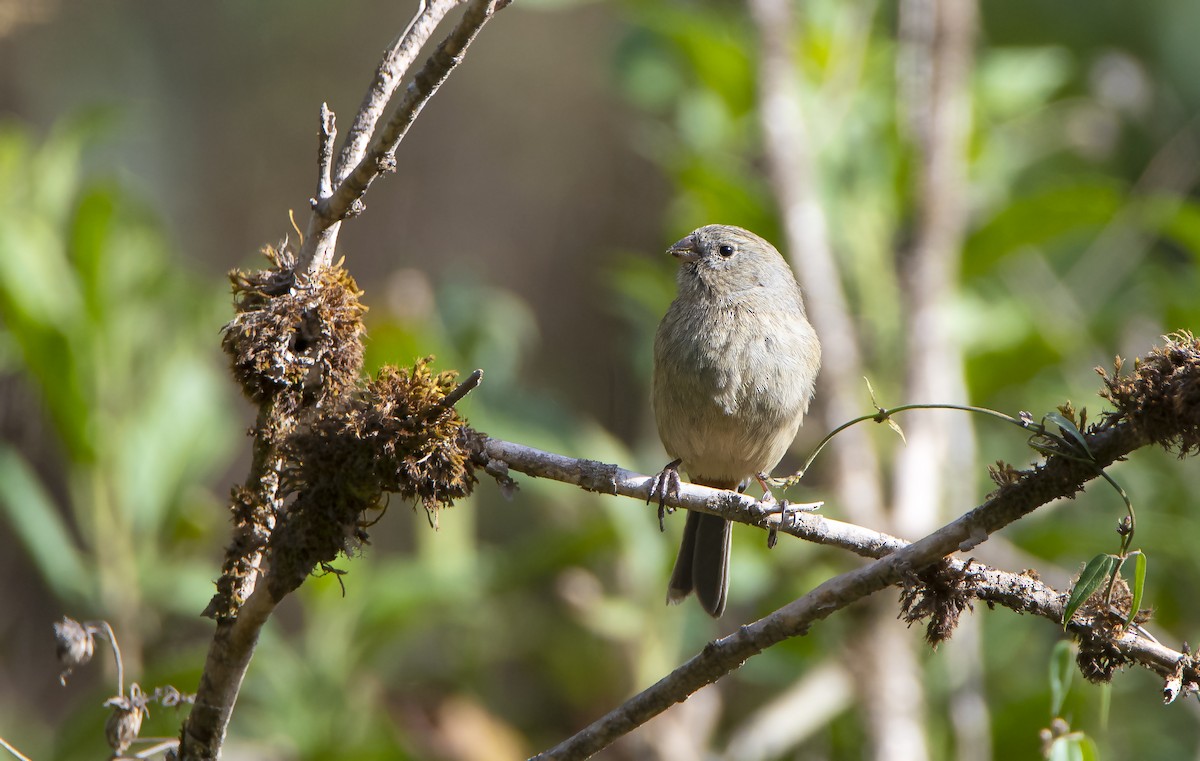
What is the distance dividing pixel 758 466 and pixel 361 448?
80.7 inches

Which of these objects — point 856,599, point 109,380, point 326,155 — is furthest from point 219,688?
point 109,380

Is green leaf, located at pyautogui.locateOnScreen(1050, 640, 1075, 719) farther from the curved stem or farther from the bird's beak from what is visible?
the bird's beak

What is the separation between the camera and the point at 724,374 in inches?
146

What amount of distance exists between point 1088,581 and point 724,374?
6.00 feet

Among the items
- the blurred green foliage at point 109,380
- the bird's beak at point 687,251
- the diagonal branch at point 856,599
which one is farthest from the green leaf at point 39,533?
the diagonal branch at point 856,599

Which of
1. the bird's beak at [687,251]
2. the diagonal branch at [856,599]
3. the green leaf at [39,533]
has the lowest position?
the diagonal branch at [856,599]

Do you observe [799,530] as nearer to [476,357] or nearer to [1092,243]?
[476,357]

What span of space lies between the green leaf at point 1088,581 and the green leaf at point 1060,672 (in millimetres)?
250

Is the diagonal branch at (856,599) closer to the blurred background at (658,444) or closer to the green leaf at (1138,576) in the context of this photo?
the green leaf at (1138,576)

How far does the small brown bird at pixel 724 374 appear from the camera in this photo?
374 cm

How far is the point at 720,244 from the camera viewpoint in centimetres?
419

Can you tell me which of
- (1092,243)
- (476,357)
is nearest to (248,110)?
(476,357)

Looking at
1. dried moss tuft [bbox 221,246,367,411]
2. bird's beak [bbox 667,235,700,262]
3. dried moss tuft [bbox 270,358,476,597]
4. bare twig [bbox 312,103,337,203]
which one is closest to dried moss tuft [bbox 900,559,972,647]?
dried moss tuft [bbox 270,358,476,597]

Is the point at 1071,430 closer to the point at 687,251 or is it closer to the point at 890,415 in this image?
the point at 890,415
